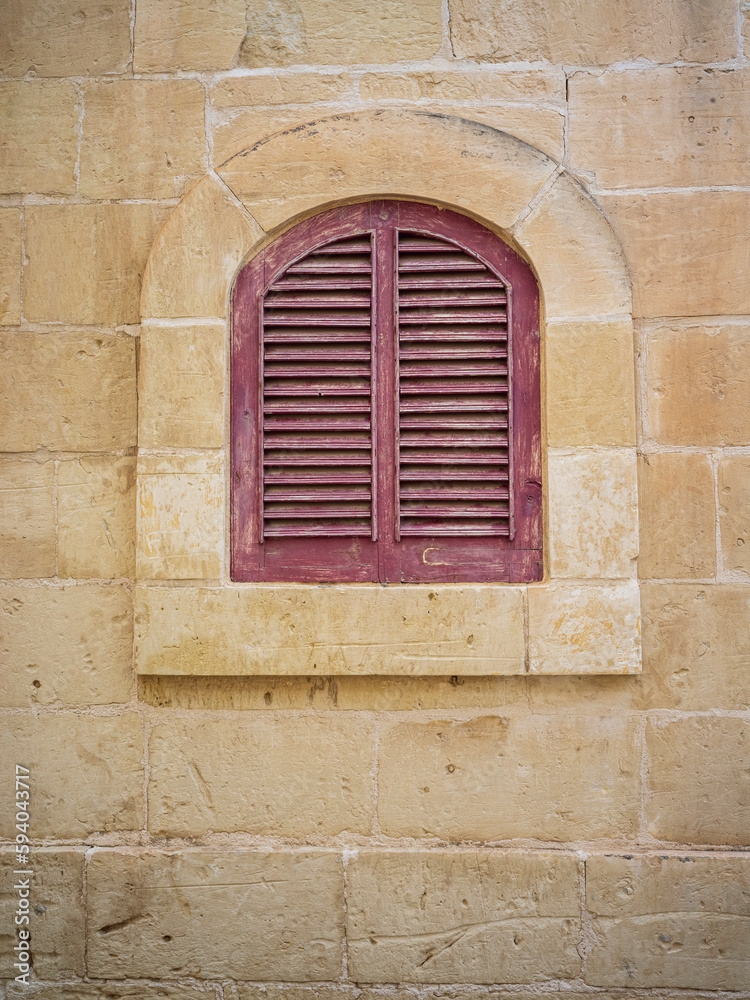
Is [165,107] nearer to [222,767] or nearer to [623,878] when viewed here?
[222,767]

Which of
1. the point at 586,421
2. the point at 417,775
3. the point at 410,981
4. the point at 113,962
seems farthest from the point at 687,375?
the point at 113,962

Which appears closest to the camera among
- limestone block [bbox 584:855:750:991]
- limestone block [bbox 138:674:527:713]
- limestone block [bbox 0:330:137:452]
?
limestone block [bbox 584:855:750:991]

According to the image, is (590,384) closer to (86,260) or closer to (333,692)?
(333,692)

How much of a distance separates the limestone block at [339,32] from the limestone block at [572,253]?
2.38 feet

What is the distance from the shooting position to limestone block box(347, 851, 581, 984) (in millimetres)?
2516

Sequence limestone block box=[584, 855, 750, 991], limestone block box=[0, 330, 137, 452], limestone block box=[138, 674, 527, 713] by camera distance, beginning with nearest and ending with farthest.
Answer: limestone block box=[584, 855, 750, 991] < limestone block box=[138, 674, 527, 713] < limestone block box=[0, 330, 137, 452]

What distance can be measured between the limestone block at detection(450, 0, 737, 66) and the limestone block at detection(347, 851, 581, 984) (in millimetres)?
2824

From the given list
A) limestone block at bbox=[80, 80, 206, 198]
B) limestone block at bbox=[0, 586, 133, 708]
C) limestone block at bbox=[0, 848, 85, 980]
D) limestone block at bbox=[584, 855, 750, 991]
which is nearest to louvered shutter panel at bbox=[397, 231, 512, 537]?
limestone block at bbox=[80, 80, 206, 198]

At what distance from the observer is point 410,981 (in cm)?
253

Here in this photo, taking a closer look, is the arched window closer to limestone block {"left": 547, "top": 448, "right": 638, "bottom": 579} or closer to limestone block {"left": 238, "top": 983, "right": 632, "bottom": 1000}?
limestone block {"left": 547, "top": 448, "right": 638, "bottom": 579}

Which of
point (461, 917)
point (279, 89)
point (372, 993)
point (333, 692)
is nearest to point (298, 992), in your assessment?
point (372, 993)

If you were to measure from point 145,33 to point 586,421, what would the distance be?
6.97 ft

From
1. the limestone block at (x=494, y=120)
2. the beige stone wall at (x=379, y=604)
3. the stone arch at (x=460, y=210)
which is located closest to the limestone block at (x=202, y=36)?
the beige stone wall at (x=379, y=604)

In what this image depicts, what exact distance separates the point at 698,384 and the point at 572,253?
64 cm
